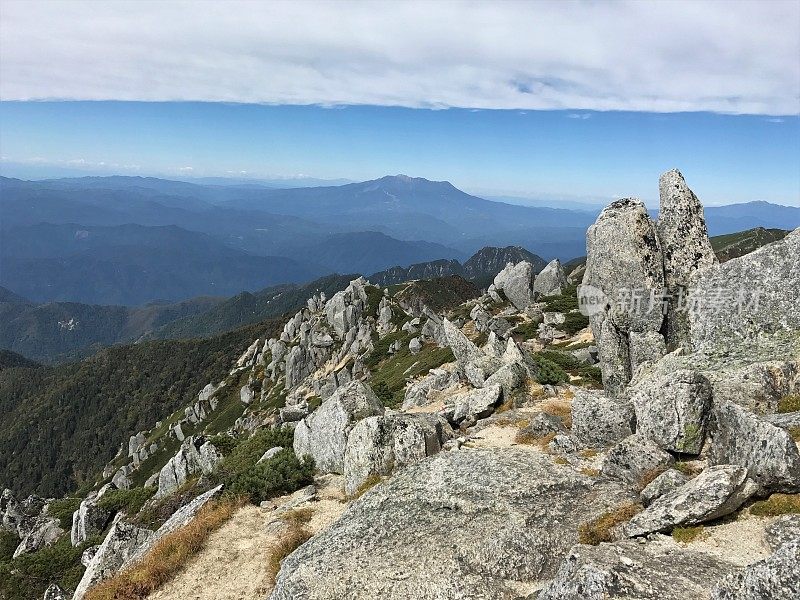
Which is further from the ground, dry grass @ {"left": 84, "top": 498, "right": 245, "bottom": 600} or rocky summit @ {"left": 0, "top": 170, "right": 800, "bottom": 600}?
rocky summit @ {"left": 0, "top": 170, "right": 800, "bottom": 600}

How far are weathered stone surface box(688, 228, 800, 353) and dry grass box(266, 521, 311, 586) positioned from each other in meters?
16.2

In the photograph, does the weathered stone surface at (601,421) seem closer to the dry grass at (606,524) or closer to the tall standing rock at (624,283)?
the dry grass at (606,524)

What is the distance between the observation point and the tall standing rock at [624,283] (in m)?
23.1

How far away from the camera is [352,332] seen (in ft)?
462

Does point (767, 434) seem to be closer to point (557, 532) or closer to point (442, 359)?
point (557, 532)

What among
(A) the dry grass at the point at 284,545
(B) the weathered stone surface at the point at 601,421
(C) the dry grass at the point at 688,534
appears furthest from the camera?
(B) the weathered stone surface at the point at 601,421

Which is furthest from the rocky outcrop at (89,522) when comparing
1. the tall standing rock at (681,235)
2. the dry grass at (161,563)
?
the tall standing rock at (681,235)

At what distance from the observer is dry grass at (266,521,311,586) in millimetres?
13906

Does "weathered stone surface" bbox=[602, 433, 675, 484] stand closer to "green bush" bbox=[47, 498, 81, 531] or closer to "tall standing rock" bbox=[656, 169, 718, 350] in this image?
"tall standing rock" bbox=[656, 169, 718, 350]

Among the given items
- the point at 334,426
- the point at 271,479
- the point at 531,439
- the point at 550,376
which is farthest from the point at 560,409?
the point at 271,479

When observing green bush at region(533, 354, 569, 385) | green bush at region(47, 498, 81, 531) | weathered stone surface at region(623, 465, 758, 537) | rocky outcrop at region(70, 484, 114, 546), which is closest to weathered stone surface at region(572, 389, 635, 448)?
weathered stone surface at region(623, 465, 758, 537)

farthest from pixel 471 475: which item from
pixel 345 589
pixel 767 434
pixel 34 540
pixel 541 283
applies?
pixel 541 283

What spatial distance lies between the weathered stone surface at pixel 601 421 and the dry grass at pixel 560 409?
10.7 feet

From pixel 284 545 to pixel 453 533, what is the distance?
5.53 metres
